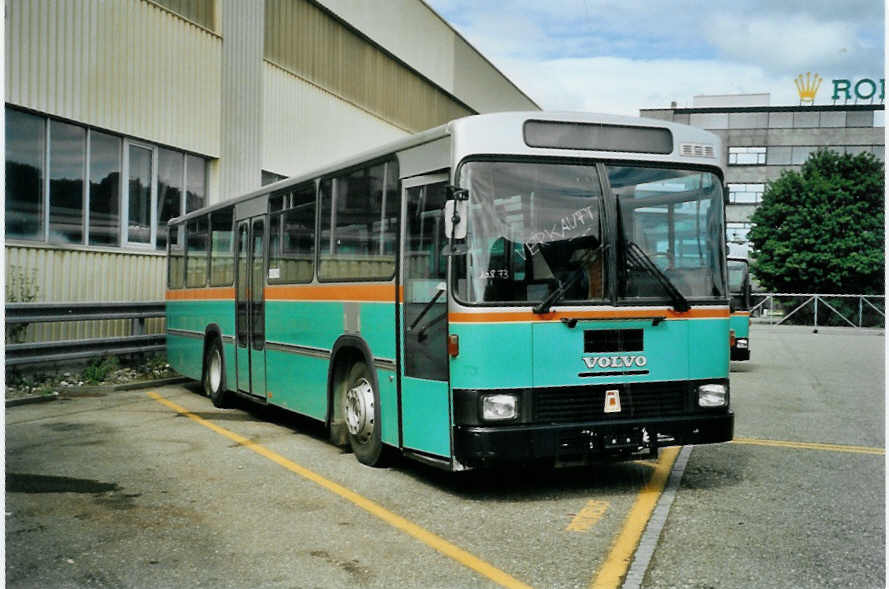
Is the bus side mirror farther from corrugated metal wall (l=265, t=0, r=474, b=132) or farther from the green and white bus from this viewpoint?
corrugated metal wall (l=265, t=0, r=474, b=132)

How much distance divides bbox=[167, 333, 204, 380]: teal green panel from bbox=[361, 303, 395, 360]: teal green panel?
5.78 m

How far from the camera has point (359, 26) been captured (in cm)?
2544

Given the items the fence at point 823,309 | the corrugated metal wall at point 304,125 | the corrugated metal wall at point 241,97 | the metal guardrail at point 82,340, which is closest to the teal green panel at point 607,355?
the metal guardrail at point 82,340

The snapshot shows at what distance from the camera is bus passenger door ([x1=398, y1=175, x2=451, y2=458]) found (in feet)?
22.9

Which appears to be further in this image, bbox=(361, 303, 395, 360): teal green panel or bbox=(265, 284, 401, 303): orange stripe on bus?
bbox=(265, 284, 401, 303): orange stripe on bus

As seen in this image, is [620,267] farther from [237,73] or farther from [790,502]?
[237,73]

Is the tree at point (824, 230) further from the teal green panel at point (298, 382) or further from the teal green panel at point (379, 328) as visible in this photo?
the teal green panel at point (379, 328)

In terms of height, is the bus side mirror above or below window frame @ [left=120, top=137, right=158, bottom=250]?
below

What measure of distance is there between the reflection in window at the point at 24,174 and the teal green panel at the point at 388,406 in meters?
8.72

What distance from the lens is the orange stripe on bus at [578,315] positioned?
6668 mm

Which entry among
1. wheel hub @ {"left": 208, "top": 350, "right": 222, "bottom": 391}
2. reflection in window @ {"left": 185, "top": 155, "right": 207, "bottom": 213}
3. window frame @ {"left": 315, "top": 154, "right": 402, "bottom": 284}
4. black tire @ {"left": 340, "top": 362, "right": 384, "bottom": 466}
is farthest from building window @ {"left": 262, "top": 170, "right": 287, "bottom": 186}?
black tire @ {"left": 340, "top": 362, "right": 384, "bottom": 466}

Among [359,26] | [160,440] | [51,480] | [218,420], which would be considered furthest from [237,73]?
[51,480]

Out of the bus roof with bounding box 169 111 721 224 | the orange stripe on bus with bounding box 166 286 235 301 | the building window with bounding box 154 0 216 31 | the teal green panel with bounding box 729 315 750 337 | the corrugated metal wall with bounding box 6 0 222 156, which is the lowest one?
the teal green panel with bounding box 729 315 750 337

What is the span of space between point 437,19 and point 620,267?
2599 centimetres
